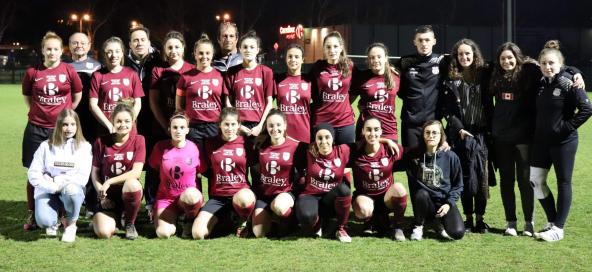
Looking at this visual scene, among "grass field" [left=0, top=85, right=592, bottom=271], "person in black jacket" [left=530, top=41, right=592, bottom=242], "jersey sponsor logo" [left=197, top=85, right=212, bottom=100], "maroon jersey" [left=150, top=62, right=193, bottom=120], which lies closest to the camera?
"grass field" [left=0, top=85, right=592, bottom=271]

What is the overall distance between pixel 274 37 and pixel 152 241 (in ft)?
179

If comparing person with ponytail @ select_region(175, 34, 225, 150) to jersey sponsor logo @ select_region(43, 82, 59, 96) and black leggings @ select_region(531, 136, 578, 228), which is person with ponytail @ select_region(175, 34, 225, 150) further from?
black leggings @ select_region(531, 136, 578, 228)

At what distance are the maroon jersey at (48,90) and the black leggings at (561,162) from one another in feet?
13.5

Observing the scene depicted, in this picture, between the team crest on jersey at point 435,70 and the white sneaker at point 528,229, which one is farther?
the team crest on jersey at point 435,70

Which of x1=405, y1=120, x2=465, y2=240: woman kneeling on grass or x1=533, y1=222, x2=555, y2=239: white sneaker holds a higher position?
x1=405, y1=120, x2=465, y2=240: woman kneeling on grass

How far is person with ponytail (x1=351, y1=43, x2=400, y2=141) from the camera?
20.9ft

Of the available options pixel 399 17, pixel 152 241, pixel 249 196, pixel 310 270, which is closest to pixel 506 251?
pixel 310 270

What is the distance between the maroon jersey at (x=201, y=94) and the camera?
6.30 m

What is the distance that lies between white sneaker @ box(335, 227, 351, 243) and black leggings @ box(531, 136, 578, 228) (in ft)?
5.43

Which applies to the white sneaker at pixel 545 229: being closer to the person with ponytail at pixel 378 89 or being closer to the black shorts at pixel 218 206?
the person with ponytail at pixel 378 89

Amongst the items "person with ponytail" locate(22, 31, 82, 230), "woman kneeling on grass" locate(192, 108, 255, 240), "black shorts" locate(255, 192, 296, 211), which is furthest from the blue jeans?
"black shorts" locate(255, 192, 296, 211)

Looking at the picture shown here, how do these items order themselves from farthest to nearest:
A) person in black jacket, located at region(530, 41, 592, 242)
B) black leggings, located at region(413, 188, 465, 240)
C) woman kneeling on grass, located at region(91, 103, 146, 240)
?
woman kneeling on grass, located at region(91, 103, 146, 240), black leggings, located at region(413, 188, 465, 240), person in black jacket, located at region(530, 41, 592, 242)

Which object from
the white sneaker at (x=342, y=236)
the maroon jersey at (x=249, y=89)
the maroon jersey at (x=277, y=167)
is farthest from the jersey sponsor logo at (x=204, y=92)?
the white sneaker at (x=342, y=236)

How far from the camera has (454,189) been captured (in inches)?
234
